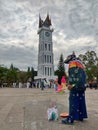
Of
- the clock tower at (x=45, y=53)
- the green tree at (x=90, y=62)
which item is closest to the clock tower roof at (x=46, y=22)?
the clock tower at (x=45, y=53)

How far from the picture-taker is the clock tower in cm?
11412

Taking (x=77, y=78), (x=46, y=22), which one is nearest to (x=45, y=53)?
(x=46, y=22)

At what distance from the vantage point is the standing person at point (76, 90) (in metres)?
7.63

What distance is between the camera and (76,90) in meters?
7.63

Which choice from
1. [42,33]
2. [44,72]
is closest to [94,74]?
[44,72]

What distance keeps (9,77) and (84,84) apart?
3222 inches

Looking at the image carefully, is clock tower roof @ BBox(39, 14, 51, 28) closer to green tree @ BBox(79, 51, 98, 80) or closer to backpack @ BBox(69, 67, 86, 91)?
green tree @ BBox(79, 51, 98, 80)

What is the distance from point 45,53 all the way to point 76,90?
10675cm

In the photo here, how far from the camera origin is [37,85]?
213ft

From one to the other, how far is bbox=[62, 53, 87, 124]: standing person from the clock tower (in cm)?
10307

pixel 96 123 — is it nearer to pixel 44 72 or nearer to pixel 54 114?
pixel 54 114

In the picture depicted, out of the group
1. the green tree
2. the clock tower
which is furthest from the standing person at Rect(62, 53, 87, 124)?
the clock tower

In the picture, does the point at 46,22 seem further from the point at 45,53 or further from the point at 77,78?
the point at 77,78

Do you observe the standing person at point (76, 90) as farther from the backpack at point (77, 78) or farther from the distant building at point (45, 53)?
the distant building at point (45, 53)
